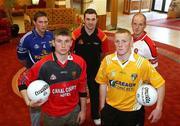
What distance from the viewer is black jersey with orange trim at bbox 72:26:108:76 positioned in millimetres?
3240

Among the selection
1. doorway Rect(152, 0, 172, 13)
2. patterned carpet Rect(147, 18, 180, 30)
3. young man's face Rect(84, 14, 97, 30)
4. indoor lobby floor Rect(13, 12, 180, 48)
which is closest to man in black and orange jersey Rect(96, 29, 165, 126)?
young man's face Rect(84, 14, 97, 30)

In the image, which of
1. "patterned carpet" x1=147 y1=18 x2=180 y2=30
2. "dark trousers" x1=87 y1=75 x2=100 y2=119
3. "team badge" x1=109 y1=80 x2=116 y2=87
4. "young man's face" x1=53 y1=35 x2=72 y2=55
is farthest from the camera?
"patterned carpet" x1=147 y1=18 x2=180 y2=30

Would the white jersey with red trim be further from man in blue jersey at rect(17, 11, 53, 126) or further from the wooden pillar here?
the wooden pillar

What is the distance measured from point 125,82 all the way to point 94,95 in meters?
1.29

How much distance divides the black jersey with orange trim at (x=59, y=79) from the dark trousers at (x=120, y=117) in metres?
0.33

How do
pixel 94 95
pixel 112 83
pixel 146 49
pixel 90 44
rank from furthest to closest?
pixel 94 95
pixel 90 44
pixel 146 49
pixel 112 83

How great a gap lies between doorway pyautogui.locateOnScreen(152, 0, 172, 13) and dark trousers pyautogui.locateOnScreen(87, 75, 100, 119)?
11303mm

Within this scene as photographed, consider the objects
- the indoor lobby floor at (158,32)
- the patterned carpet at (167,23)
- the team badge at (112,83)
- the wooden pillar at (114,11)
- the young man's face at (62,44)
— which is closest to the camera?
the young man's face at (62,44)

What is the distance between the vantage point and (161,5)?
13.9 meters

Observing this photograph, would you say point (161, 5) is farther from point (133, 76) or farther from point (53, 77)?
point (53, 77)

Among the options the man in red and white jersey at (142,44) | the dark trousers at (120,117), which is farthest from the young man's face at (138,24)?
the dark trousers at (120,117)

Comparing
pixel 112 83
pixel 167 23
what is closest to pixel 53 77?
pixel 112 83

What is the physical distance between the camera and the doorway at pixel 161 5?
536 inches

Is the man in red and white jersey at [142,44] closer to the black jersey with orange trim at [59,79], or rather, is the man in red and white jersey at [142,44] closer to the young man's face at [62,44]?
the black jersey with orange trim at [59,79]
